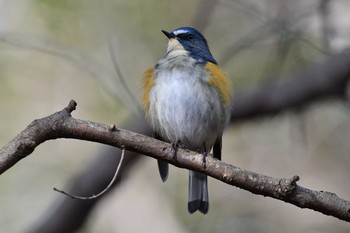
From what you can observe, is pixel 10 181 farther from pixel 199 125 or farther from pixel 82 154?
pixel 199 125

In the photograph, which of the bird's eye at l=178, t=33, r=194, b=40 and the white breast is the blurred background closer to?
the bird's eye at l=178, t=33, r=194, b=40

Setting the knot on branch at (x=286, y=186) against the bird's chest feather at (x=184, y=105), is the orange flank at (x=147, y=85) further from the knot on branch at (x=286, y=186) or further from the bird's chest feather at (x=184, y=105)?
the knot on branch at (x=286, y=186)

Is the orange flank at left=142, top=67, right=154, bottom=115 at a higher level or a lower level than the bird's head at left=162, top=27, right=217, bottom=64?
lower

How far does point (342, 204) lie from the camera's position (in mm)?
A: 3242

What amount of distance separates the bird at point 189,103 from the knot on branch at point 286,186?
1386 millimetres

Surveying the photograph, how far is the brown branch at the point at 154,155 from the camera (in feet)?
10.6

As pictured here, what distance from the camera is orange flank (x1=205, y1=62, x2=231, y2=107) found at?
15.4 feet

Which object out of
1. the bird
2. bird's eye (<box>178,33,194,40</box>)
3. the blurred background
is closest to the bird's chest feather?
the bird

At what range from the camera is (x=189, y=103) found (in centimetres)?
466

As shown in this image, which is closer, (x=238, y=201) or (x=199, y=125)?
(x=199, y=125)

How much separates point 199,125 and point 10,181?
346 centimetres

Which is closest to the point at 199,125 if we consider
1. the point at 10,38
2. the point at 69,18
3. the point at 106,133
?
the point at 106,133

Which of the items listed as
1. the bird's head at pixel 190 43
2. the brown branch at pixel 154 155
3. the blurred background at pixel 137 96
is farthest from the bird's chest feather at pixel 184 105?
the blurred background at pixel 137 96

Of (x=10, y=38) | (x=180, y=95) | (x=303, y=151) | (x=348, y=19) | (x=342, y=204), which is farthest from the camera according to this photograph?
(x=303, y=151)
